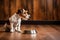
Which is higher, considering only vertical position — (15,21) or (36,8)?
(36,8)

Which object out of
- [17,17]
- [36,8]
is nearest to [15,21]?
[17,17]

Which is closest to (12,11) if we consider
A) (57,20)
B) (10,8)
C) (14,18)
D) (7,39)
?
(10,8)

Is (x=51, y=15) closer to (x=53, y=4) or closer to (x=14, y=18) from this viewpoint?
(x=53, y=4)

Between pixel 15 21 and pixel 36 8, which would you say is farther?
pixel 36 8

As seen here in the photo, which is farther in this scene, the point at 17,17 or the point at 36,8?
the point at 36,8

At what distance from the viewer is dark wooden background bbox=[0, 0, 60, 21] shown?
14.8 feet

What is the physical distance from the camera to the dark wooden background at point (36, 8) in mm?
4504

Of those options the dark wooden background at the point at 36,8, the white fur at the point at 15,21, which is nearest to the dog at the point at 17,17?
the white fur at the point at 15,21

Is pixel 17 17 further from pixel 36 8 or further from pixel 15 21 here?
pixel 36 8

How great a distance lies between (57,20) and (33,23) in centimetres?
71

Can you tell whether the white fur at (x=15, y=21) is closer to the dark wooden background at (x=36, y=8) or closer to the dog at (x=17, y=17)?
the dog at (x=17, y=17)

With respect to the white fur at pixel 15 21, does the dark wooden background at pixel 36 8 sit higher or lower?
higher

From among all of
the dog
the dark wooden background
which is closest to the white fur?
the dog

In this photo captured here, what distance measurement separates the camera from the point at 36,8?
179 inches
